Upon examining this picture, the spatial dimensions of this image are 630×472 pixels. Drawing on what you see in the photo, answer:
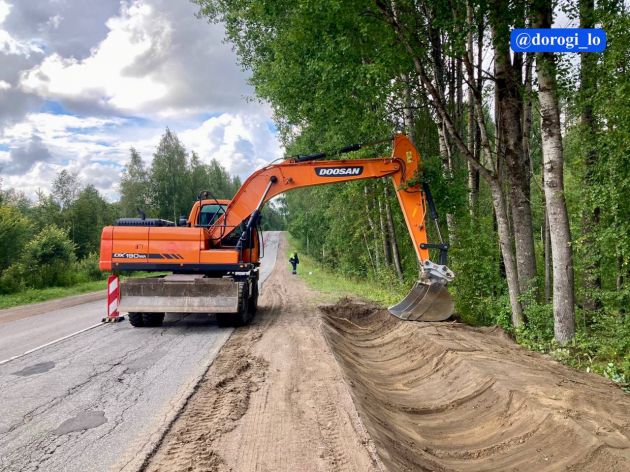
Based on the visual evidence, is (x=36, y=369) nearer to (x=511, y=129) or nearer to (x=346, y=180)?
(x=346, y=180)

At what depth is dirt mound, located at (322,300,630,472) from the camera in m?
4.23

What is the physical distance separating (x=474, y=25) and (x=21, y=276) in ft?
70.3

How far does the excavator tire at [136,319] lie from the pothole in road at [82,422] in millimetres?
5453

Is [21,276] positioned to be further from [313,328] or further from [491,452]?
[491,452]

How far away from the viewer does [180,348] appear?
27.6 feet

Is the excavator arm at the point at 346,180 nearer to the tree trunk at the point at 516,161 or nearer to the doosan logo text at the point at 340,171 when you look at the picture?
the doosan logo text at the point at 340,171

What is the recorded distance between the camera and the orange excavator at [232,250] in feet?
32.9

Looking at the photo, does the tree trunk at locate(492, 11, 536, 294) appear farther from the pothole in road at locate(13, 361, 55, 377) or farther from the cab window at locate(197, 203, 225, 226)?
the pothole in road at locate(13, 361, 55, 377)

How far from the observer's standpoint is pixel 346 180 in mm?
10945

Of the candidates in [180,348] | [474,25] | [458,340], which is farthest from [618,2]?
[180,348]

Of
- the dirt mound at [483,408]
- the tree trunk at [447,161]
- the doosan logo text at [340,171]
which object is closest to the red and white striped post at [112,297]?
the doosan logo text at [340,171]

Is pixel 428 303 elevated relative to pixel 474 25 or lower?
lower

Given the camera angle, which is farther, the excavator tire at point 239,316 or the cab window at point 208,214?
the cab window at point 208,214

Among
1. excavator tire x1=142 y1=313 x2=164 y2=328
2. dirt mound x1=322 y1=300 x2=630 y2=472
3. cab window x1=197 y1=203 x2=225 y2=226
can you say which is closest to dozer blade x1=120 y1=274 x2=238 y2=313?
excavator tire x1=142 y1=313 x2=164 y2=328
